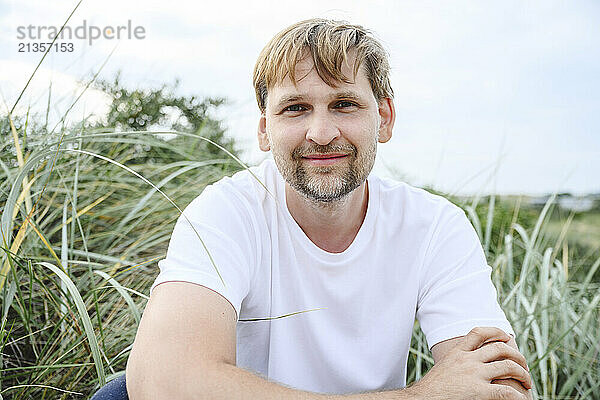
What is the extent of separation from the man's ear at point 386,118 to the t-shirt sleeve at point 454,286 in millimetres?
Result: 310

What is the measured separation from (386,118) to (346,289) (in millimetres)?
594

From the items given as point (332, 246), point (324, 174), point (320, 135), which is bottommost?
point (332, 246)

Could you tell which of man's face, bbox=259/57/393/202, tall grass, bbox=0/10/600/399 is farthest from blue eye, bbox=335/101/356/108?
tall grass, bbox=0/10/600/399

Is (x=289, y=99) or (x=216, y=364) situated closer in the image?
(x=216, y=364)

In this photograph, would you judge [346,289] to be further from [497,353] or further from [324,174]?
[497,353]

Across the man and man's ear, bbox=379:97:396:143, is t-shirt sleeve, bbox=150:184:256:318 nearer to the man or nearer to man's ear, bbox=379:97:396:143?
the man

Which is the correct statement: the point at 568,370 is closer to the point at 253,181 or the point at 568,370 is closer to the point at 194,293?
the point at 253,181

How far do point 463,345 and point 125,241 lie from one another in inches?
59.7

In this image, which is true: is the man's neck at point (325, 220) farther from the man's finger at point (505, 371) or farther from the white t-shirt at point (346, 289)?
the man's finger at point (505, 371)

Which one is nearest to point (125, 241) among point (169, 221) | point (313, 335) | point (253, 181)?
point (169, 221)

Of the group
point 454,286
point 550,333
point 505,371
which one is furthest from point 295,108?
point 550,333

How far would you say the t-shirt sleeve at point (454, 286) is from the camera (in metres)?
1.70

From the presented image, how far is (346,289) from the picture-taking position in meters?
1.77

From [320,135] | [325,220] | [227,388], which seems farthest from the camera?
[325,220]
